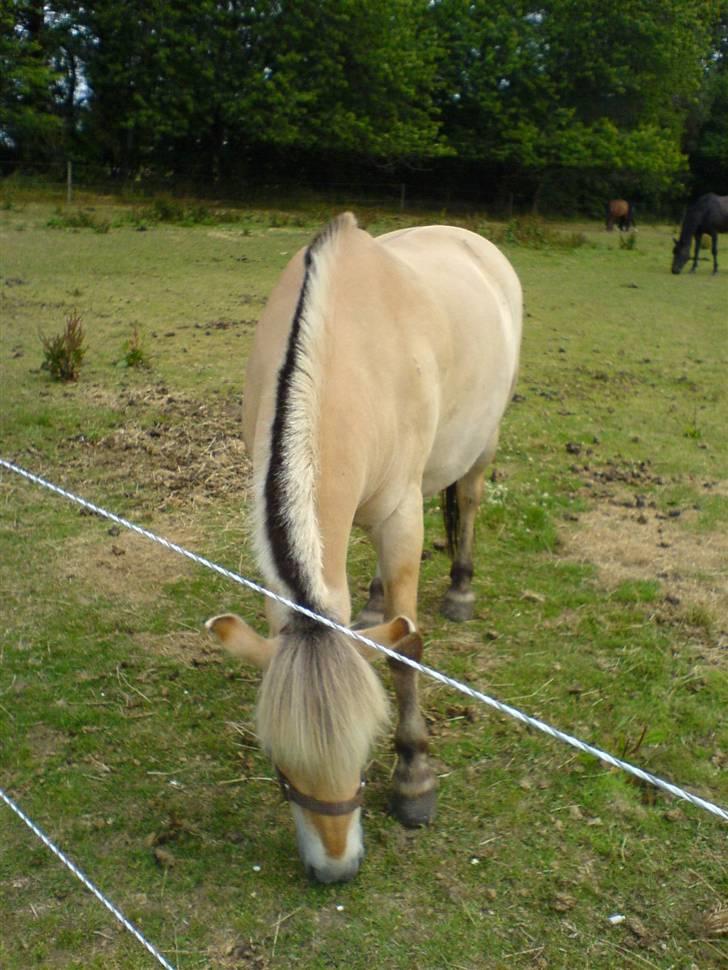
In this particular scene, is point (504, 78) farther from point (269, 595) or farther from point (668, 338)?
point (269, 595)

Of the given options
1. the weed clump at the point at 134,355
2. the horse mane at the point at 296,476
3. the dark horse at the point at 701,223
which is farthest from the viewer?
the dark horse at the point at 701,223

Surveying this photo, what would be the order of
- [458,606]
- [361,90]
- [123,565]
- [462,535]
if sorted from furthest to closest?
[361,90]
[123,565]
[462,535]
[458,606]

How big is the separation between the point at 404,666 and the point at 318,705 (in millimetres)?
970

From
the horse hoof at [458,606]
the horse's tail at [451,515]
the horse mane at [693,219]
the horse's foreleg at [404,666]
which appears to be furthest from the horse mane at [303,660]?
the horse mane at [693,219]

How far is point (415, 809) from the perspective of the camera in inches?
112

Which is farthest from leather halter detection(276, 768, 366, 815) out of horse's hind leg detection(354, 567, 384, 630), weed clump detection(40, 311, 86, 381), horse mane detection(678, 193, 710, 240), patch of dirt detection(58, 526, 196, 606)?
horse mane detection(678, 193, 710, 240)

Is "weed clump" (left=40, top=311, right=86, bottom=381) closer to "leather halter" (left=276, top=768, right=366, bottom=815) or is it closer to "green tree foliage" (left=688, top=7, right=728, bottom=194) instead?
"leather halter" (left=276, top=768, right=366, bottom=815)

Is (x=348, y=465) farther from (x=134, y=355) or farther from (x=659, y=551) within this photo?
(x=134, y=355)

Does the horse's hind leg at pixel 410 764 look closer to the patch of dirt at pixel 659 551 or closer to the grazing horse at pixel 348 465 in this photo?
the grazing horse at pixel 348 465

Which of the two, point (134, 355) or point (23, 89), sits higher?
point (23, 89)

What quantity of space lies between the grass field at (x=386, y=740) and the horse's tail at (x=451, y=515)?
0.25m

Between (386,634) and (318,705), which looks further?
(386,634)

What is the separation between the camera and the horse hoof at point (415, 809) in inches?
112

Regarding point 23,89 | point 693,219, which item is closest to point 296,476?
point 693,219
